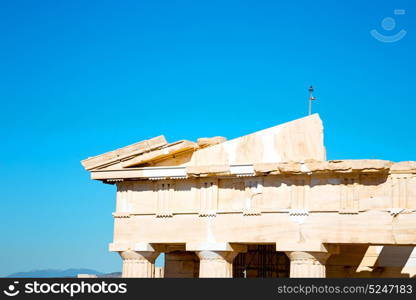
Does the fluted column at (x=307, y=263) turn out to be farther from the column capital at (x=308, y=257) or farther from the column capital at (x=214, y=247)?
the column capital at (x=214, y=247)

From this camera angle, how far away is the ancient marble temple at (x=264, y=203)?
98.5ft

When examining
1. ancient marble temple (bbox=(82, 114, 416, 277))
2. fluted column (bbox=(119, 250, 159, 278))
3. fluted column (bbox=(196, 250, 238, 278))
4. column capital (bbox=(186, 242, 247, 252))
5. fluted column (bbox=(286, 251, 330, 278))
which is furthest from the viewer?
fluted column (bbox=(119, 250, 159, 278))

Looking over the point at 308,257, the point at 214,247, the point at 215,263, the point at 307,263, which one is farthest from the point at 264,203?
the point at 215,263

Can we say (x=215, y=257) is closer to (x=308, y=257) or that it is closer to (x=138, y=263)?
(x=138, y=263)

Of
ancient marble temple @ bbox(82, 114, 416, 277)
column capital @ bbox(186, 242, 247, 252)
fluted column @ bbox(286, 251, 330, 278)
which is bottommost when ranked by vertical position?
fluted column @ bbox(286, 251, 330, 278)

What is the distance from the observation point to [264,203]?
3166 cm

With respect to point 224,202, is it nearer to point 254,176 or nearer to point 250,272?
point 254,176

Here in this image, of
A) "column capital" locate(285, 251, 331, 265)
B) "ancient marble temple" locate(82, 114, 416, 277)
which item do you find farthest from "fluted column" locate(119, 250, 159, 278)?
"column capital" locate(285, 251, 331, 265)

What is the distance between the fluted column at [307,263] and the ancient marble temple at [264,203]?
33 mm

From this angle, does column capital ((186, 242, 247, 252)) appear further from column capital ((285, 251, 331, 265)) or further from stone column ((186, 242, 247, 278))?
column capital ((285, 251, 331, 265))

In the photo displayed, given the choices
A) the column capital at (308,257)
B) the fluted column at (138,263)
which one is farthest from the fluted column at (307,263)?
the fluted column at (138,263)

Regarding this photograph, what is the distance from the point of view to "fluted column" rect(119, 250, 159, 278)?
33562 millimetres

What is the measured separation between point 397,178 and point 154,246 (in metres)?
8.83

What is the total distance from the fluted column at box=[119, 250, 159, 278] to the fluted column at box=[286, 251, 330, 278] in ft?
17.7
